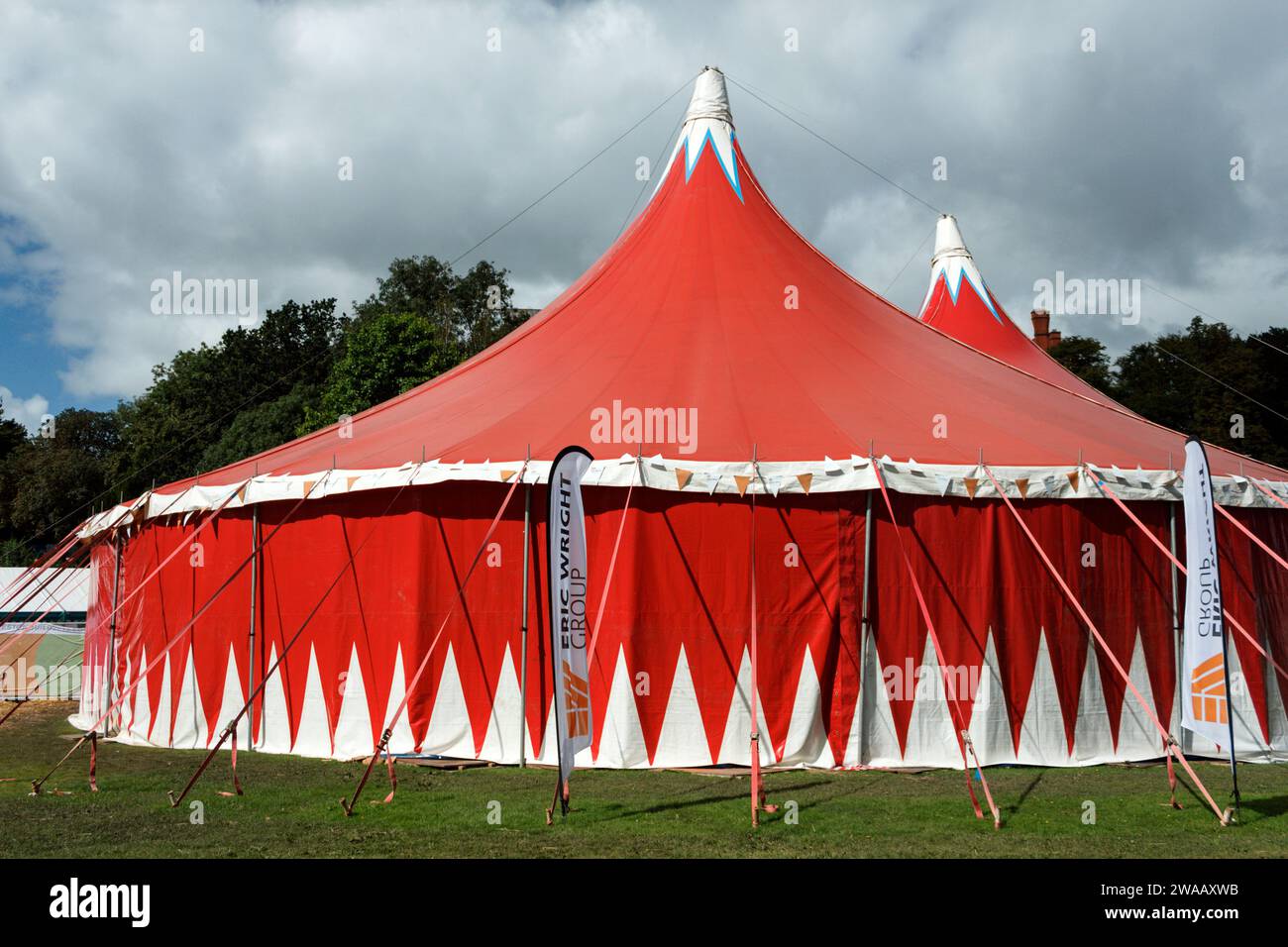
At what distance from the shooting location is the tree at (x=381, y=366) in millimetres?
28125

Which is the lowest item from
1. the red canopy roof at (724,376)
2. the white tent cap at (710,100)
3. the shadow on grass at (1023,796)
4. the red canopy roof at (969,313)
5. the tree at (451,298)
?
the shadow on grass at (1023,796)

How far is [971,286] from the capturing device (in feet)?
56.4

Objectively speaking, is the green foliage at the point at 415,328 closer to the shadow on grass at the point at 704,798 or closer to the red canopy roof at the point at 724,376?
the red canopy roof at the point at 724,376

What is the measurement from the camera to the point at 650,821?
6191 mm

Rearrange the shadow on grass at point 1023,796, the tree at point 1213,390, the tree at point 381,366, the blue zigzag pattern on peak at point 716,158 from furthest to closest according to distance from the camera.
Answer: the tree at point 1213,390 → the tree at point 381,366 → the blue zigzag pattern on peak at point 716,158 → the shadow on grass at point 1023,796

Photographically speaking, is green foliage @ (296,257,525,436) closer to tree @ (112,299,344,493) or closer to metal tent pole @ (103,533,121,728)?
tree @ (112,299,344,493)

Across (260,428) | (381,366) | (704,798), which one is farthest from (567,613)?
(260,428)

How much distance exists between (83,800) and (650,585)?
404cm

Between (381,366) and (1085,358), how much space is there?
74.8 ft

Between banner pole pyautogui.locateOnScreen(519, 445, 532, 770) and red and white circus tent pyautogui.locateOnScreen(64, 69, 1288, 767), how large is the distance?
0.04 m

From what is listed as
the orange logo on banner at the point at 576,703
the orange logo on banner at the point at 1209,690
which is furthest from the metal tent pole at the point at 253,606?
the orange logo on banner at the point at 1209,690

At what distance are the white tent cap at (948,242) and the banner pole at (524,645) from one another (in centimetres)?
1142
